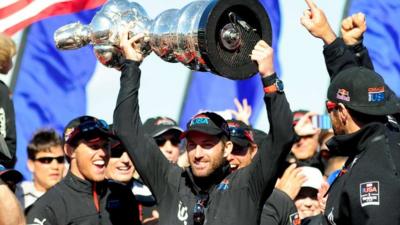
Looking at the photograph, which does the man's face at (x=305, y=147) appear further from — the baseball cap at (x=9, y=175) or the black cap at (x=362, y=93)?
the baseball cap at (x=9, y=175)

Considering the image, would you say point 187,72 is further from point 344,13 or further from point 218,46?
point 218,46

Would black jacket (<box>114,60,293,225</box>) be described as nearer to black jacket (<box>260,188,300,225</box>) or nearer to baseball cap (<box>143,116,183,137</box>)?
black jacket (<box>260,188,300,225</box>)

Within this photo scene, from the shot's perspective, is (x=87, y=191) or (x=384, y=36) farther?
(x=384, y=36)

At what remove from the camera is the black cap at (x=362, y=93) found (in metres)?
6.03

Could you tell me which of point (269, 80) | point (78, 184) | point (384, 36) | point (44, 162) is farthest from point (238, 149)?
point (384, 36)

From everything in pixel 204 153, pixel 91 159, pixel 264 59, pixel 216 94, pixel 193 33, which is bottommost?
pixel 204 153

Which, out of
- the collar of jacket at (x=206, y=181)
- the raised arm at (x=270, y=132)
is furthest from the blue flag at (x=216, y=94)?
the raised arm at (x=270, y=132)

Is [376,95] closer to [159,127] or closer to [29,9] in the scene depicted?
[29,9]

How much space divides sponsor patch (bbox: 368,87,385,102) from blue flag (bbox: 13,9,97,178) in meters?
5.10

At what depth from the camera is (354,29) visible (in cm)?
679

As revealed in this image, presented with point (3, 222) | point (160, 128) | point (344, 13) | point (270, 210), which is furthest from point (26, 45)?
point (3, 222)

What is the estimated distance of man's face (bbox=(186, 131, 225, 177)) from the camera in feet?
21.8

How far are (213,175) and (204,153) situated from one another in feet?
0.51

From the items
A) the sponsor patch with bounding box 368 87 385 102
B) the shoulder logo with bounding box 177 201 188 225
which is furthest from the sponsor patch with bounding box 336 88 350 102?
the shoulder logo with bounding box 177 201 188 225
